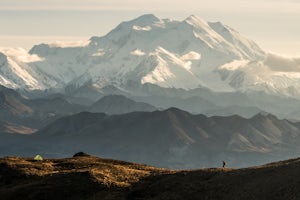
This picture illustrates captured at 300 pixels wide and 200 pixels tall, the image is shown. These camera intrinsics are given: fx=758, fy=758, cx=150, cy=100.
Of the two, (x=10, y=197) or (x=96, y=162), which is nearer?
(x=10, y=197)

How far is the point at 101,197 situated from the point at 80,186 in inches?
241

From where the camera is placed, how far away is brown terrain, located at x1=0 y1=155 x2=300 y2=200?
91812 mm

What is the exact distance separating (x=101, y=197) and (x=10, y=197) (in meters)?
12.3

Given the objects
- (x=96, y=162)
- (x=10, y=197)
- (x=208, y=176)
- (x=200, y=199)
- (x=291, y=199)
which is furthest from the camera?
(x=96, y=162)

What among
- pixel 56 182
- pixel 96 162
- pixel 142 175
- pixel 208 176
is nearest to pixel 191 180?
pixel 208 176

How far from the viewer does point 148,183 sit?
103812 millimetres

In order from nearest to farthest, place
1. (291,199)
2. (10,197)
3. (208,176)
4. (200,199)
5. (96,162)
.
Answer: (291,199) → (200,199) → (10,197) → (208,176) → (96,162)

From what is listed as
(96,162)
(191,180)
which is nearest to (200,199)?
(191,180)

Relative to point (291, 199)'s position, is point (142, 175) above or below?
below

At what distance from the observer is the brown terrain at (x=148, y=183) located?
9181 cm

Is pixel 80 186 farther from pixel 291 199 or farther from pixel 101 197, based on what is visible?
pixel 291 199

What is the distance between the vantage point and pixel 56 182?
4055 inches

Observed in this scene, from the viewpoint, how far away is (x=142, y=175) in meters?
111

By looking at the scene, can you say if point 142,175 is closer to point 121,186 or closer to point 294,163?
point 121,186
